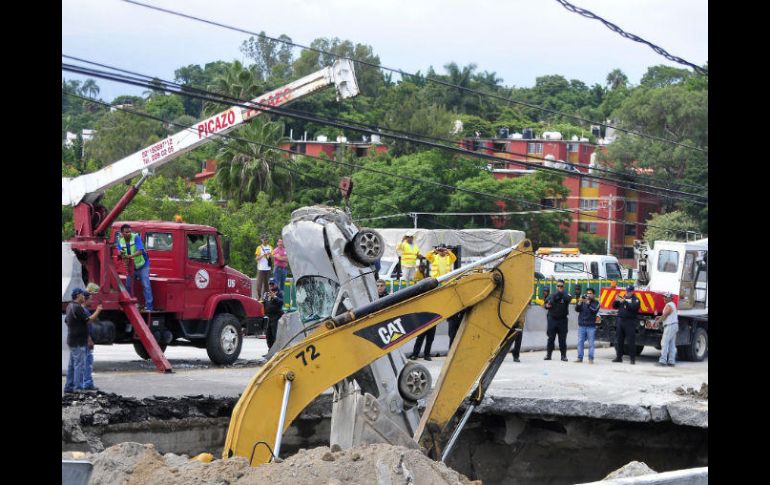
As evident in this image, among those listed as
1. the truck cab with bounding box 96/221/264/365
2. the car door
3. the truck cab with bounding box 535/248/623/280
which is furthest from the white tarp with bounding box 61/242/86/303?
the truck cab with bounding box 535/248/623/280

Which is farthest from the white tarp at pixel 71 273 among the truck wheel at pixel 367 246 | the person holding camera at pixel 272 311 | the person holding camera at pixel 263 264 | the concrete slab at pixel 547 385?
the truck wheel at pixel 367 246

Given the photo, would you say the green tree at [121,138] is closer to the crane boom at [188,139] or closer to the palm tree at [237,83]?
the palm tree at [237,83]

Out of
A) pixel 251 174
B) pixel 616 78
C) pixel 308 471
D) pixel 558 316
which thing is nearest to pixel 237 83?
pixel 251 174

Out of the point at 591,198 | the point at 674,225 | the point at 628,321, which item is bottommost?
the point at 628,321

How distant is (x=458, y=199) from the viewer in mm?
57250

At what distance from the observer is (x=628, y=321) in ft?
70.2

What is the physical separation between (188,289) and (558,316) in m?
7.76

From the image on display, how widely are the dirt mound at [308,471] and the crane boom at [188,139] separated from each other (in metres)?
9.12

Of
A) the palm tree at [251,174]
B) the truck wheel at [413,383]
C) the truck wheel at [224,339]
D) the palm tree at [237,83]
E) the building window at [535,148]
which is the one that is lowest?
the truck wheel at [224,339]

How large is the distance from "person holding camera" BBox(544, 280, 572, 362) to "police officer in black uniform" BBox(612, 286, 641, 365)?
1064 millimetres

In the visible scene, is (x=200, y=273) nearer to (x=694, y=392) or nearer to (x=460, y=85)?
(x=694, y=392)

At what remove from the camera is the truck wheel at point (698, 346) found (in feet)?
74.1
